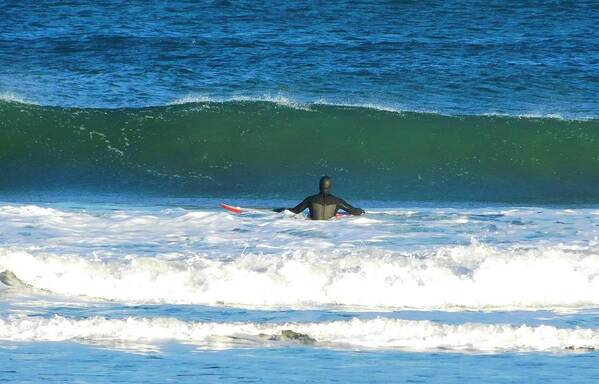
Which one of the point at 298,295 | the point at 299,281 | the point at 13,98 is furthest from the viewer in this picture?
the point at 13,98

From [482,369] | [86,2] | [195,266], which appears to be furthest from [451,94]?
[482,369]

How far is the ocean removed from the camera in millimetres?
9578

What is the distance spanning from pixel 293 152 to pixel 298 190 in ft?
6.74

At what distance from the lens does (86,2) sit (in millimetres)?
29688

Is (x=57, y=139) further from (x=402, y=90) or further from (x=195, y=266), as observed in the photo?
(x=195, y=266)

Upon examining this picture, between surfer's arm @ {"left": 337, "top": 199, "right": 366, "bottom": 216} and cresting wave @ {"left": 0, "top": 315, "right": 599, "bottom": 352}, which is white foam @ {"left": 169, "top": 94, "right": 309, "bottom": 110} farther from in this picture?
cresting wave @ {"left": 0, "top": 315, "right": 599, "bottom": 352}

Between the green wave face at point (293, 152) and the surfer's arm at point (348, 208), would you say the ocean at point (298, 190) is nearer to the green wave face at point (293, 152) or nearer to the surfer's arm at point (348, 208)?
the green wave face at point (293, 152)

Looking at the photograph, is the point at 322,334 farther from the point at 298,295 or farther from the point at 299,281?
the point at 299,281

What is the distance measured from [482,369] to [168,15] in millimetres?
20754

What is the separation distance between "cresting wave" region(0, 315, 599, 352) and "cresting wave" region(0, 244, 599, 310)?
0.99 metres

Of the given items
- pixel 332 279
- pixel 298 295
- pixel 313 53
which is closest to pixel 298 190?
pixel 332 279

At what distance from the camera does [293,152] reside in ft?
67.8

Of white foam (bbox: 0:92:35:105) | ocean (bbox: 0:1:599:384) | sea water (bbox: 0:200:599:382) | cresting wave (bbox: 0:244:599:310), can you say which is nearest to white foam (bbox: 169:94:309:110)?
ocean (bbox: 0:1:599:384)

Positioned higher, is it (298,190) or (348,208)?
(298,190)
